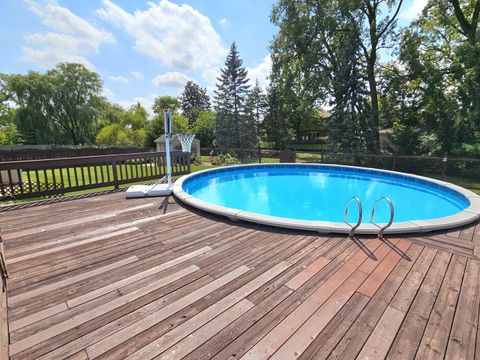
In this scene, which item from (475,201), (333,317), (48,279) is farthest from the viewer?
(475,201)

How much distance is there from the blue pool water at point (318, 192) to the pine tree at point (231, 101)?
893 cm

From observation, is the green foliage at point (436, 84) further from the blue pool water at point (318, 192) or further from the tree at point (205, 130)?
the tree at point (205, 130)

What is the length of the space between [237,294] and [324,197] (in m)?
5.70

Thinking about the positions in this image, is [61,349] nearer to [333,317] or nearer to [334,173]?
[333,317]

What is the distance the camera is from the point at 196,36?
40.9 ft

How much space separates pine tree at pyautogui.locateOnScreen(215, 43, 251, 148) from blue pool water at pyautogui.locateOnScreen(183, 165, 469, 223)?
893cm

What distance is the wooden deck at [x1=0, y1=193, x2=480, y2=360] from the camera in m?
1.52

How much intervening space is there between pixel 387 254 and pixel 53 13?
11548 mm

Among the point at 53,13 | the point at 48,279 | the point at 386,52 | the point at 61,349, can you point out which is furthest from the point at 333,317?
the point at 386,52

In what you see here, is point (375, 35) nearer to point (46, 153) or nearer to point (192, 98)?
point (46, 153)

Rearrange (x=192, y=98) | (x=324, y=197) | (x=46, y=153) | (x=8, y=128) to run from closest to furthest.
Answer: (x=324, y=197)
(x=46, y=153)
(x=8, y=128)
(x=192, y=98)

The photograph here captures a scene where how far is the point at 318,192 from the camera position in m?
7.55

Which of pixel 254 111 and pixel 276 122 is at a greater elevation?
pixel 254 111

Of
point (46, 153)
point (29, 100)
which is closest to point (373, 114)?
point (46, 153)
